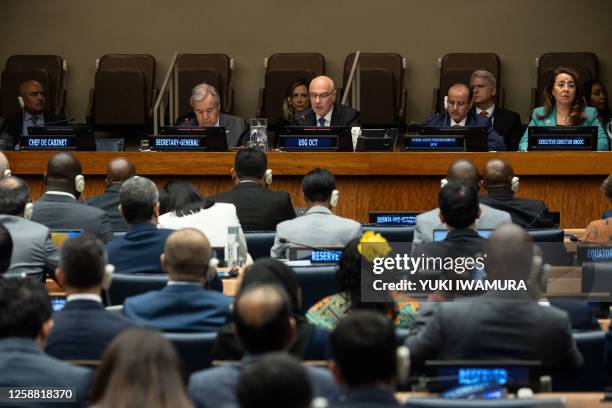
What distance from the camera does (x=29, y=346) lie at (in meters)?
3.48

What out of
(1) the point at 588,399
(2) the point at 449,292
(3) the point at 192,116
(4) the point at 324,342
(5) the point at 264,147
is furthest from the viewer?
(3) the point at 192,116

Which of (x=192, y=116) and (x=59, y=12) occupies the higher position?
(x=59, y=12)

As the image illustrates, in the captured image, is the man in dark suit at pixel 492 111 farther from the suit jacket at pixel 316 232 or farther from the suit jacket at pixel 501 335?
the suit jacket at pixel 501 335

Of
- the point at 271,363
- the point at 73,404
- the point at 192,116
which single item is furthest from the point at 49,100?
the point at 271,363

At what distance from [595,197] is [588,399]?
521 cm

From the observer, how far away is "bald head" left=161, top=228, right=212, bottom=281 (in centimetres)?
430

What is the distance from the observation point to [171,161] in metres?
8.94

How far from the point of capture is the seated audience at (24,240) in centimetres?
550

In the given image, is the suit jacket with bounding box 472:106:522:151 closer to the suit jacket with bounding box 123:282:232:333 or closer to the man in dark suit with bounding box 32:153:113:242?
the man in dark suit with bounding box 32:153:113:242

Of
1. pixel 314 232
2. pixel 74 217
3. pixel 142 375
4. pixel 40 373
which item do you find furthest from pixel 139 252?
pixel 142 375

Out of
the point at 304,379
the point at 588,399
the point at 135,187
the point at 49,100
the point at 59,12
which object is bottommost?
the point at 588,399

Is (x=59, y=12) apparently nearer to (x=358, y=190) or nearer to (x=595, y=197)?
(x=358, y=190)

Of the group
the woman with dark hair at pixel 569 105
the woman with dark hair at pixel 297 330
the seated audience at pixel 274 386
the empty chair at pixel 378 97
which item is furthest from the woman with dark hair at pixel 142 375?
the empty chair at pixel 378 97

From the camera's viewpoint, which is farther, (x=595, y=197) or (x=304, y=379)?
(x=595, y=197)
